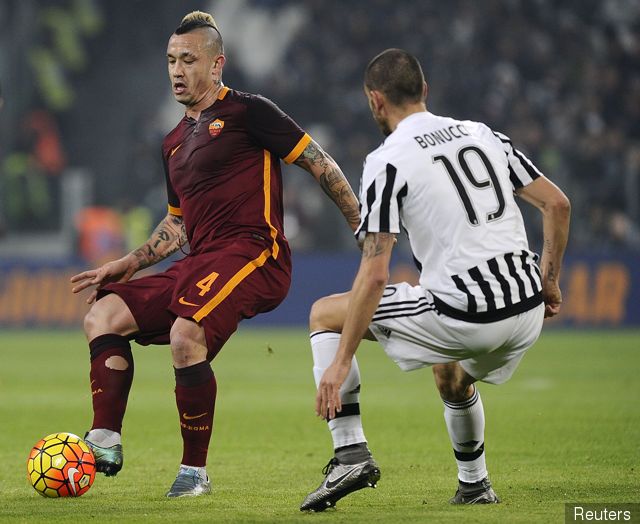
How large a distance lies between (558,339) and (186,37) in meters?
11.5

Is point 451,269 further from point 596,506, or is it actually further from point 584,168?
point 584,168

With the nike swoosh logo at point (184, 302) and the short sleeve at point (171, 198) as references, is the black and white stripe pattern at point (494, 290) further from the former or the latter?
the short sleeve at point (171, 198)

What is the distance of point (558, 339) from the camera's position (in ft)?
54.1

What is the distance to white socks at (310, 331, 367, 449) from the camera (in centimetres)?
508

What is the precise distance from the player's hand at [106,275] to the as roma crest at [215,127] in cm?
82

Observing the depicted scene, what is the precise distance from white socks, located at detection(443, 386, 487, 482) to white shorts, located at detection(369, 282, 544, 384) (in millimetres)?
268

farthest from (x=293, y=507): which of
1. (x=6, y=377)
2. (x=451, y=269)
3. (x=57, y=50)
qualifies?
(x=57, y=50)

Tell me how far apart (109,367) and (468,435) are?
181cm

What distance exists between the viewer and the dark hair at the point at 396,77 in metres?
4.86

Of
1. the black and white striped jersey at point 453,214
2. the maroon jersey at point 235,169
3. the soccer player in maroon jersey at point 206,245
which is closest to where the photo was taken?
the black and white striped jersey at point 453,214

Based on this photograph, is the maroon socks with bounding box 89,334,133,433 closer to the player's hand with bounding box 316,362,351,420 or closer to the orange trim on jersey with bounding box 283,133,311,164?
the orange trim on jersey with bounding box 283,133,311,164

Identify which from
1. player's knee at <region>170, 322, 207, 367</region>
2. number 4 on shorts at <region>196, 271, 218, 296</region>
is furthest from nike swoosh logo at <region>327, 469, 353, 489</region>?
number 4 on shorts at <region>196, 271, 218, 296</region>

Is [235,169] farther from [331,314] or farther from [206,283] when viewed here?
[331,314]

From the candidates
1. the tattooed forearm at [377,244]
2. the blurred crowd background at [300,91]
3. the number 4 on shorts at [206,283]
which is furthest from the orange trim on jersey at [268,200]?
the blurred crowd background at [300,91]
